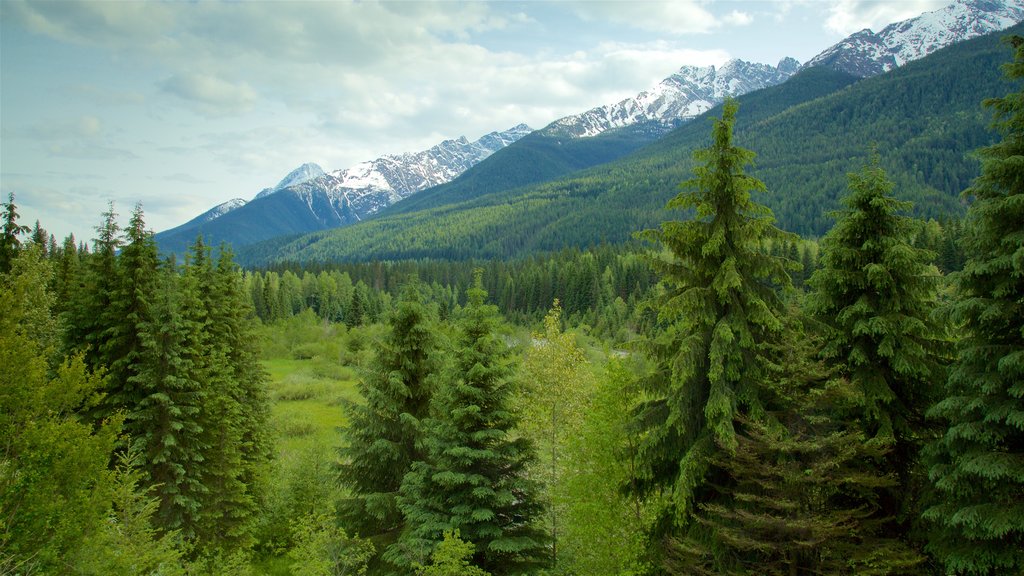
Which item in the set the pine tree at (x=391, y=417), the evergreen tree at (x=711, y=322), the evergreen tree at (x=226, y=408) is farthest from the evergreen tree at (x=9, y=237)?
the evergreen tree at (x=711, y=322)

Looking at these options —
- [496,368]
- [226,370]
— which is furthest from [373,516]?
[226,370]

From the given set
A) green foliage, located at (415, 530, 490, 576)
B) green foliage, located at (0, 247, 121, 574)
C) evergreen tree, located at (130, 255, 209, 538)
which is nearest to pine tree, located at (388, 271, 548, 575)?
green foliage, located at (415, 530, 490, 576)

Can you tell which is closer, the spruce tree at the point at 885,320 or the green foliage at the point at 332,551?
the spruce tree at the point at 885,320

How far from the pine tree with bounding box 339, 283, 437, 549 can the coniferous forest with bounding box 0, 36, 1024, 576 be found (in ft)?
0.26

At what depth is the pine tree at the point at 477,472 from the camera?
1634cm

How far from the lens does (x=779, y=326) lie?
12328 mm

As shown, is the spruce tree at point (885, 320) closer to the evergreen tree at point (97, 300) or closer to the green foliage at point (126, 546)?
the green foliage at point (126, 546)

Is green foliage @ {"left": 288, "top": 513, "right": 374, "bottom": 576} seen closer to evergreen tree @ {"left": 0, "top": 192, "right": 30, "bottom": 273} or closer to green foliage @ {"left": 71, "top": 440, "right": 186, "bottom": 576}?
green foliage @ {"left": 71, "top": 440, "right": 186, "bottom": 576}

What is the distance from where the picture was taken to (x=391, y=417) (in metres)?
19.3

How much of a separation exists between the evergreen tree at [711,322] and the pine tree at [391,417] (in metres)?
8.19

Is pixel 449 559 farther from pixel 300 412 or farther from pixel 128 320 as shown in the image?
pixel 300 412

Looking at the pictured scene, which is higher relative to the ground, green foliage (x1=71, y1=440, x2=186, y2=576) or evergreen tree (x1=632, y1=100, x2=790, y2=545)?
evergreen tree (x1=632, y1=100, x2=790, y2=545)

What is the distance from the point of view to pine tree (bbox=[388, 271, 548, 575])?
16.3m

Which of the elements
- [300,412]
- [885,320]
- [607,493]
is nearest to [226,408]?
[607,493]
